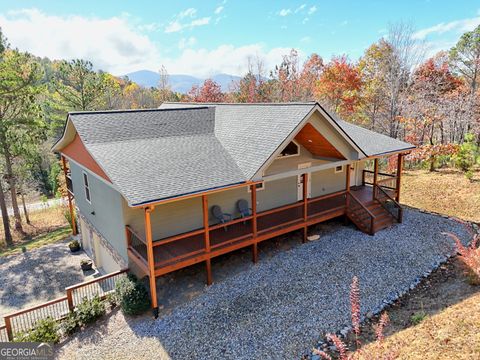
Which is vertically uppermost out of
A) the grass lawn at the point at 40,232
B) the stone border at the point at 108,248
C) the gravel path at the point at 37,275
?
the stone border at the point at 108,248

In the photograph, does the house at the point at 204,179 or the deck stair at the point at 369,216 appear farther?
the deck stair at the point at 369,216

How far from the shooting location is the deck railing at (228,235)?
10.8 metres

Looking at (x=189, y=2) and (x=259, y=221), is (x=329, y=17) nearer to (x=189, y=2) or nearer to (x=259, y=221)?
(x=189, y=2)

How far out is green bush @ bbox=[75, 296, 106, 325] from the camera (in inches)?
405

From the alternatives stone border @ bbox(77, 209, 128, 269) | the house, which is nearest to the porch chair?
the house

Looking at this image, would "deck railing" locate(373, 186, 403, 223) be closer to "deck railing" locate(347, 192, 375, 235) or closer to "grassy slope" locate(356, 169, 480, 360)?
"deck railing" locate(347, 192, 375, 235)

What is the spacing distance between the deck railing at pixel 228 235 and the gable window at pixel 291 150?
2472 mm

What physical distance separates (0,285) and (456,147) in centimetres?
2838

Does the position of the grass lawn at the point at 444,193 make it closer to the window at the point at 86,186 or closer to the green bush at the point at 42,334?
the window at the point at 86,186

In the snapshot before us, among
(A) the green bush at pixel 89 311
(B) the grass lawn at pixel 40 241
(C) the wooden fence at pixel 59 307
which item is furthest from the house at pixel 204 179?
(B) the grass lawn at pixel 40 241

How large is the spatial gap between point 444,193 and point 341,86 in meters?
18.9

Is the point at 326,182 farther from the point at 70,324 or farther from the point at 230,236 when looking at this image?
the point at 70,324

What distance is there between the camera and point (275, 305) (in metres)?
9.98

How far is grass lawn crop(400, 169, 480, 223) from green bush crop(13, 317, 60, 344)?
18.5 meters
